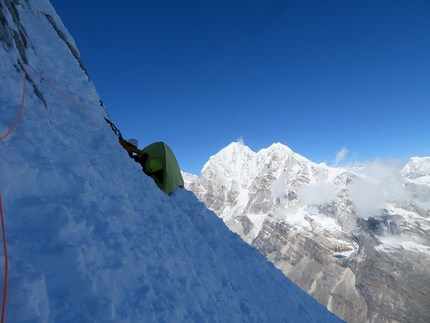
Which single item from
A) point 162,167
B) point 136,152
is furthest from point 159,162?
point 136,152

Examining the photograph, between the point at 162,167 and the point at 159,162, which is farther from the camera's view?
the point at 159,162

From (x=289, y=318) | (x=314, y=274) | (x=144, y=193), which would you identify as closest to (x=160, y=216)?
(x=144, y=193)

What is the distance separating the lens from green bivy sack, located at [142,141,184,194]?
39.3ft

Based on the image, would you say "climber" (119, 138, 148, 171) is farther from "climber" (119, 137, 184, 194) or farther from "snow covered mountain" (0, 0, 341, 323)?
"snow covered mountain" (0, 0, 341, 323)

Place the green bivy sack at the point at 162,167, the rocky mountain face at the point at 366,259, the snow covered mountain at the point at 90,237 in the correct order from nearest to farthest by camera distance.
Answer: the snow covered mountain at the point at 90,237 → the green bivy sack at the point at 162,167 → the rocky mountain face at the point at 366,259

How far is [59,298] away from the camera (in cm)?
313

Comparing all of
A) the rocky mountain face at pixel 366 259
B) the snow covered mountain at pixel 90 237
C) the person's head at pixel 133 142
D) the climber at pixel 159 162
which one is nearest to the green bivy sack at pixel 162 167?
the climber at pixel 159 162

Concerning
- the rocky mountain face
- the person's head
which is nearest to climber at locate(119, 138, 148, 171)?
the person's head

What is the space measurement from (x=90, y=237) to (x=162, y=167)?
826 centimetres

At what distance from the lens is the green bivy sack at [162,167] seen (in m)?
12.0

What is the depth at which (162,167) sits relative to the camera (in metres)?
12.4

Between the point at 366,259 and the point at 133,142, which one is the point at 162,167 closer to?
the point at 133,142

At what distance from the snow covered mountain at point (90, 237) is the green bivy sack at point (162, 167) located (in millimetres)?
1708

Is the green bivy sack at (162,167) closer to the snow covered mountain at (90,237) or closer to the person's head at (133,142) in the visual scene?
the person's head at (133,142)
